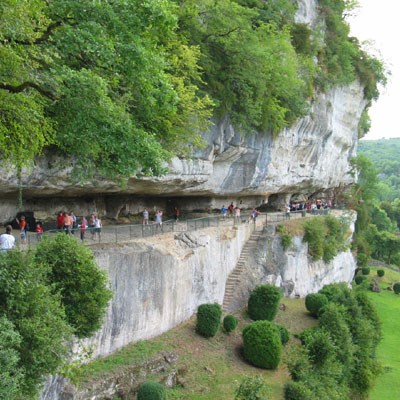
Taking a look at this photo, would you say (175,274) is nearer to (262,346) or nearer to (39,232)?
(262,346)

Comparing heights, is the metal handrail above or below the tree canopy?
below

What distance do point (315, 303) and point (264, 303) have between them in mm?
4157

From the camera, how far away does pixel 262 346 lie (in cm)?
1709

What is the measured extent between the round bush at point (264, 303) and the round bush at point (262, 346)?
266 cm

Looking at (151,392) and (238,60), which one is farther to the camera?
(238,60)

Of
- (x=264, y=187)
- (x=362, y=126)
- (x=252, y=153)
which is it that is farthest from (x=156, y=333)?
(x=362, y=126)

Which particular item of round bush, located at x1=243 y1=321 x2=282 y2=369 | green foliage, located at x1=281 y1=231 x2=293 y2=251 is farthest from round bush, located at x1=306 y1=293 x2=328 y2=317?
round bush, located at x1=243 y1=321 x2=282 y2=369

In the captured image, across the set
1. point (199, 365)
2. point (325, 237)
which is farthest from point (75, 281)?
point (325, 237)

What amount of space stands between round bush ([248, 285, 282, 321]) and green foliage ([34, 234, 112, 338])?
35.7ft

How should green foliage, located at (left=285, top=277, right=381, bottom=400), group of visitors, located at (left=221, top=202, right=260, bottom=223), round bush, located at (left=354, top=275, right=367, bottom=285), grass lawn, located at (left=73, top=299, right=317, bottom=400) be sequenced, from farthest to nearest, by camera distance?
round bush, located at (left=354, top=275, right=367, bottom=285) → group of visitors, located at (left=221, top=202, right=260, bottom=223) → green foliage, located at (left=285, top=277, right=381, bottom=400) → grass lawn, located at (left=73, top=299, right=317, bottom=400)

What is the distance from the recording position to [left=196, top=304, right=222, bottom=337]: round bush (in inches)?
679

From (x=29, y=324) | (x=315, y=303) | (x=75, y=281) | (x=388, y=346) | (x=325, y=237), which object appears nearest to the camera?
(x=29, y=324)

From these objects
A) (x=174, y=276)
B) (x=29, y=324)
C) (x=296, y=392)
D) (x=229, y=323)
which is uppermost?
(x=29, y=324)

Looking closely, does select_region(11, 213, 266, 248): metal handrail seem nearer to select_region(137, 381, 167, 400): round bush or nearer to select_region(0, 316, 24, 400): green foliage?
select_region(0, 316, 24, 400): green foliage
